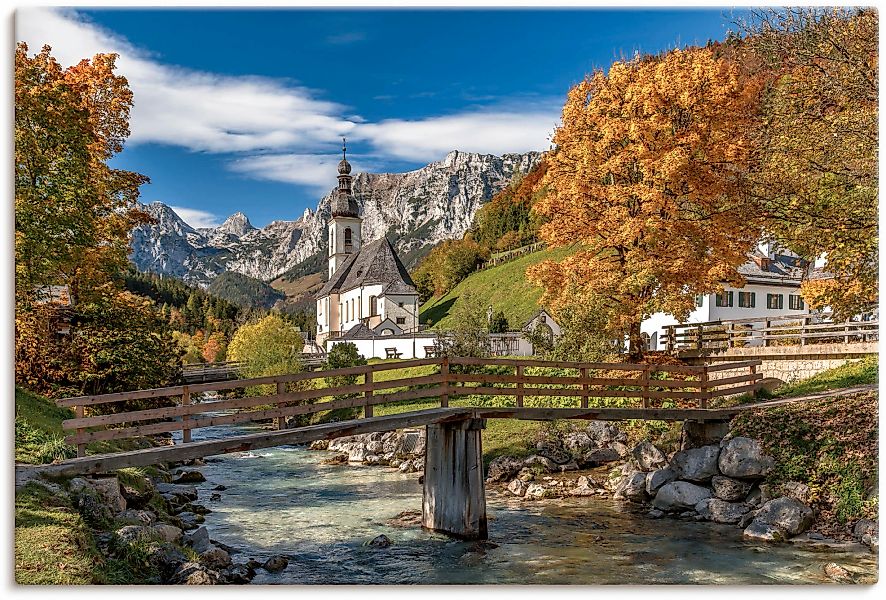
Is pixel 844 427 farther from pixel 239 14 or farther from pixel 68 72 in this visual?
pixel 68 72

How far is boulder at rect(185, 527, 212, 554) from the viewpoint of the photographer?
37.4ft

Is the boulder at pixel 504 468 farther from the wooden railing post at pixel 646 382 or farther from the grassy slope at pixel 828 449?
the grassy slope at pixel 828 449

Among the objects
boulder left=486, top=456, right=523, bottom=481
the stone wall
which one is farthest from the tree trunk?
boulder left=486, top=456, right=523, bottom=481

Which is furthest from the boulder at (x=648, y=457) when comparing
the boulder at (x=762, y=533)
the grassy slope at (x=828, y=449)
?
the boulder at (x=762, y=533)

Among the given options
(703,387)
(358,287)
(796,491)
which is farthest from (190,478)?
(358,287)

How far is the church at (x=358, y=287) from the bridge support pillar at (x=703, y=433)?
39.7m

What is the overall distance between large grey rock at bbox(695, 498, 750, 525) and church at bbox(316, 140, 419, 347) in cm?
4143

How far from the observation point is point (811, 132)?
12031 mm

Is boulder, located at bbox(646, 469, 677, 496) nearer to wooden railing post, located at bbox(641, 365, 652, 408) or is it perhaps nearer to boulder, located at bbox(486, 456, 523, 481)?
wooden railing post, located at bbox(641, 365, 652, 408)

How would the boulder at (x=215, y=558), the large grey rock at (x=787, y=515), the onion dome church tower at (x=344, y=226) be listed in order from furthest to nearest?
the onion dome church tower at (x=344, y=226) < the large grey rock at (x=787, y=515) < the boulder at (x=215, y=558)

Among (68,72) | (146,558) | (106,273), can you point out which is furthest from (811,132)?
(106,273)

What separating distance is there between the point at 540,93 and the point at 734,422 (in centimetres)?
795

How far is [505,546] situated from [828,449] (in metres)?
6.22

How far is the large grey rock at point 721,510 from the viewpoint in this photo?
1348 centimetres
